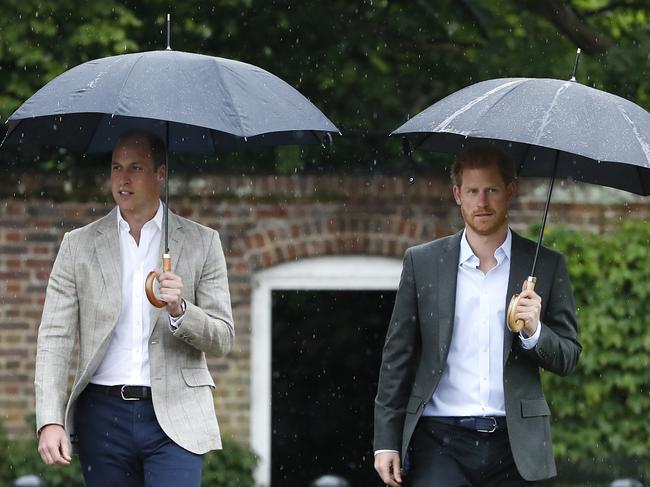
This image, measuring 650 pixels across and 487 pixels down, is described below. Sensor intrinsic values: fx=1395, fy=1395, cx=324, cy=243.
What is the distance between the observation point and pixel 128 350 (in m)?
4.89

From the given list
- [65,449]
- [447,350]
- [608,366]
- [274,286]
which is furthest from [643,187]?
[274,286]

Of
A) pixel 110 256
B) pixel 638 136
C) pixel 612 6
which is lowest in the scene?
pixel 110 256

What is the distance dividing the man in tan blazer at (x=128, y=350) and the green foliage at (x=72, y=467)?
12.8 ft

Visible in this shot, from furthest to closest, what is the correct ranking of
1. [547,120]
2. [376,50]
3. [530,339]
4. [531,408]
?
1. [376,50]
2. [531,408]
3. [530,339]
4. [547,120]

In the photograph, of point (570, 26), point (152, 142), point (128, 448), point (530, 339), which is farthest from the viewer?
point (570, 26)

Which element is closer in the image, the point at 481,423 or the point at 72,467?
the point at 481,423

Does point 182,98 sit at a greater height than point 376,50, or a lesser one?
lesser

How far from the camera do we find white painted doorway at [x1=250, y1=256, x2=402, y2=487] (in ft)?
30.3

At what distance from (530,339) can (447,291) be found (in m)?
0.35

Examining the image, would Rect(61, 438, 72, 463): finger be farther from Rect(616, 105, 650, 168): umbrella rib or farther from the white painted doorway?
the white painted doorway

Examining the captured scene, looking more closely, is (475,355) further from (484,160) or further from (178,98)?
(178,98)

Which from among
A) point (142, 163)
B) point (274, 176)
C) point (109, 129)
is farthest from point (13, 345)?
point (142, 163)

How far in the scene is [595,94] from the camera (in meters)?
4.79

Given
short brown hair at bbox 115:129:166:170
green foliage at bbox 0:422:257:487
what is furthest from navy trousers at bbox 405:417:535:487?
green foliage at bbox 0:422:257:487
